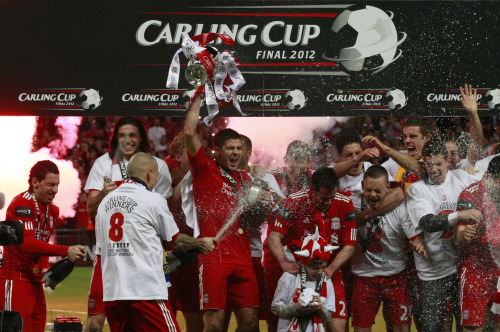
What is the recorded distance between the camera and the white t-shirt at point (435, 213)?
7711 millimetres

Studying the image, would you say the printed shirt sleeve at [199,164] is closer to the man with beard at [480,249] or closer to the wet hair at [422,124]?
the wet hair at [422,124]

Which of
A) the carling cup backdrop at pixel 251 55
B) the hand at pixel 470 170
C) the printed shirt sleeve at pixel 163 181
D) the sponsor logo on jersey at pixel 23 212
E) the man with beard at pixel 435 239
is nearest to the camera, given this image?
the sponsor logo on jersey at pixel 23 212

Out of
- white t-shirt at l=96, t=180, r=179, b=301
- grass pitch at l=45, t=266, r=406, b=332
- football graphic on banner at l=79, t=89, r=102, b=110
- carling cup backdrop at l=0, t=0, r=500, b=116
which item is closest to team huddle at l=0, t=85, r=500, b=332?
white t-shirt at l=96, t=180, r=179, b=301

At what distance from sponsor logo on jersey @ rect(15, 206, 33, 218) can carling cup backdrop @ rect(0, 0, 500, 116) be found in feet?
5.16

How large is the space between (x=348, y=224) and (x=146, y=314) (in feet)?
7.60

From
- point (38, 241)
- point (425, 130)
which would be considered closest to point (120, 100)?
point (38, 241)

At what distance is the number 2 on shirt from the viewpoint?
6.27 meters

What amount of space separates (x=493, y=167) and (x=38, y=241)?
176 inches

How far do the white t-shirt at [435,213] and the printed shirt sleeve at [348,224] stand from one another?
62 cm

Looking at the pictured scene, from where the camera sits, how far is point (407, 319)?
7.71 metres

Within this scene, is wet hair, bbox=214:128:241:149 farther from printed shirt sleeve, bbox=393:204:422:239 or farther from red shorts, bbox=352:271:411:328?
red shorts, bbox=352:271:411:328

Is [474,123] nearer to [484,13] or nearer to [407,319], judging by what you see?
[484,13]

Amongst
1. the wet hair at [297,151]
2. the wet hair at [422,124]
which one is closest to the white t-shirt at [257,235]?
the wet hair at [297,151]

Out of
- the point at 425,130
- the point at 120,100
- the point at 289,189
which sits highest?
the point at 120,100
